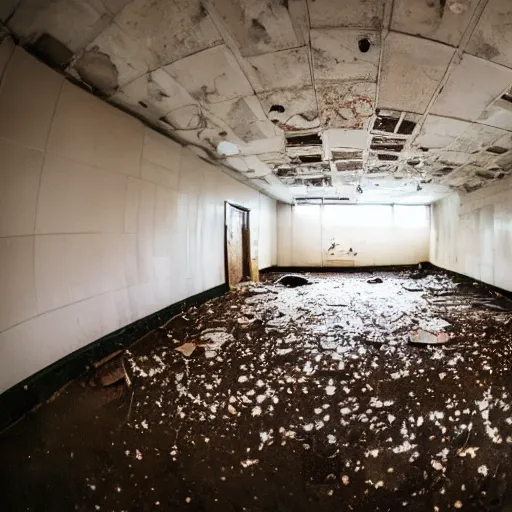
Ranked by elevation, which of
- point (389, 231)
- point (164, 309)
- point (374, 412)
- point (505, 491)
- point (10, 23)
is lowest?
point (505, 491)

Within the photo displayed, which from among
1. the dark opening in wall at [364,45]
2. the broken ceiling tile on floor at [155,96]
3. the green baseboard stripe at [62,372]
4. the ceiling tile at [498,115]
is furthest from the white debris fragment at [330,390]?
the ceiling tile at [498,115]

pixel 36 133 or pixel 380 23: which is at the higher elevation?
pixel 380 23

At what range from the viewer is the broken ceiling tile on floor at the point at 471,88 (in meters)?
1.93

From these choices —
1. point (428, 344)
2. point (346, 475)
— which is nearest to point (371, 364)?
point (428, 344)

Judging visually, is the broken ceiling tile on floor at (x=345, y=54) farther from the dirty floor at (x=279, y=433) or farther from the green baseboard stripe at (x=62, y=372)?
the green baseboard stripe at (x=62, y=372)

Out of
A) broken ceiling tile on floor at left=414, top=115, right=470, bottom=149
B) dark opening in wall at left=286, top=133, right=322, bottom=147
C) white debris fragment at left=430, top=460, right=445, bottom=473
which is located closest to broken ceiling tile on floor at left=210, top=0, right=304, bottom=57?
dark opening in wall at left=286, top=133, right=322, bottom=147

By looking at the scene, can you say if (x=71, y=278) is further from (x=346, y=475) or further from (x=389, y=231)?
(x=389, y=231)

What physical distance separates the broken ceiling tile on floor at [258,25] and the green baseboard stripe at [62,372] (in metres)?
2.49

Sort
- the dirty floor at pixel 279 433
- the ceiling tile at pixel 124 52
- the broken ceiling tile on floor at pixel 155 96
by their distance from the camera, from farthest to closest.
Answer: the broken ceiling tile on floor at pixel 155 96 → the ceiling tile at pixel 124 52 → the dirty floor at pixel 279 433

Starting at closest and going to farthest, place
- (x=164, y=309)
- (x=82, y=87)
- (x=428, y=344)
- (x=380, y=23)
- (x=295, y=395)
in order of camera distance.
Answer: (x=380, y=23) < (x=295, y=395) < (x=82, y=87) < (x=428, y=344) < (x=164, y=309)

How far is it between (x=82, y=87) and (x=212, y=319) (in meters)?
2.60

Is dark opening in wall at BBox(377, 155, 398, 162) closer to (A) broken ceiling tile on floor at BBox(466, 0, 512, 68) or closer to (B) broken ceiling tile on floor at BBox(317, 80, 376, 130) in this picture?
(B) broken ceiling tile on floor at BBox(317, 80, 376, 130)

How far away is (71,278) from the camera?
2.20 metres

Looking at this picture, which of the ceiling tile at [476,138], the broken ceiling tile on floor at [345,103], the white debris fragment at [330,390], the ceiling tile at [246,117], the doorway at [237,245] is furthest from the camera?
the doorway at [237,245]
